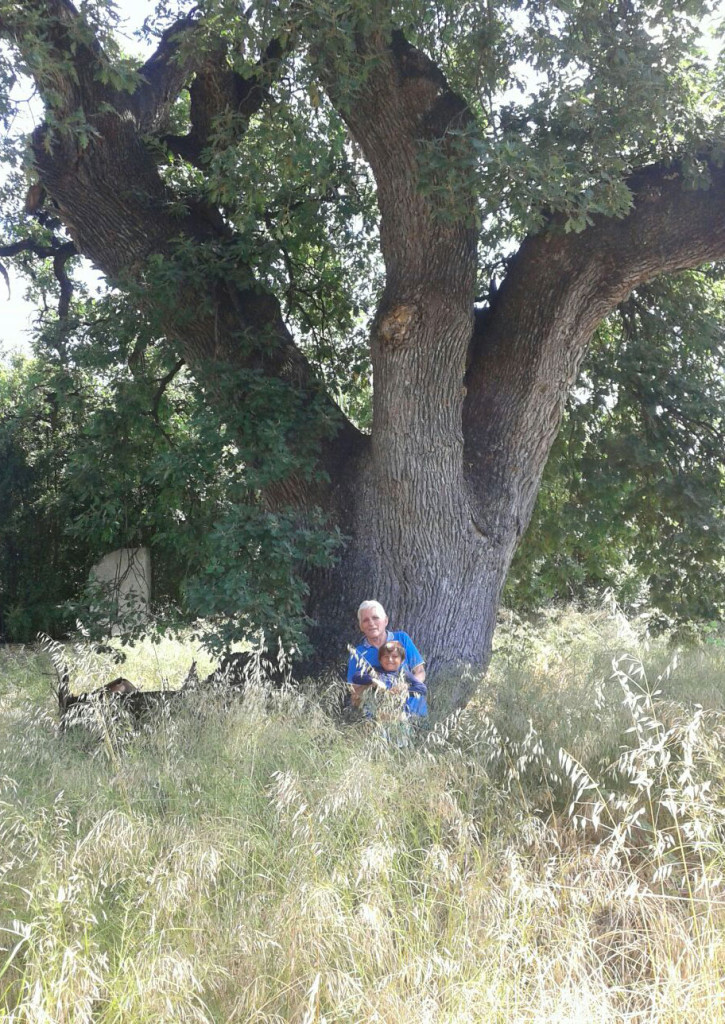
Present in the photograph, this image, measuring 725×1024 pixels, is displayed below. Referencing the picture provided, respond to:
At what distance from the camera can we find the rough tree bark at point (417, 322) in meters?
7.37

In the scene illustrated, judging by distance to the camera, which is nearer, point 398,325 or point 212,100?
point 398,325

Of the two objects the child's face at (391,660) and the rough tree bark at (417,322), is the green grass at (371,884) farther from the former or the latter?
the rough tree bark at (417,322)

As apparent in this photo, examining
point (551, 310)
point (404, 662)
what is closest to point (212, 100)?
point (551, 310)

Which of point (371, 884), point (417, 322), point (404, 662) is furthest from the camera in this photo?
point (417, 322)

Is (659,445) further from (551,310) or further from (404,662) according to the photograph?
(404,662)

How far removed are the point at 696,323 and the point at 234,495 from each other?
5.27m

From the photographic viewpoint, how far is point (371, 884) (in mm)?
3250

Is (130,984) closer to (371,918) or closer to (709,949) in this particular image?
(371,918)

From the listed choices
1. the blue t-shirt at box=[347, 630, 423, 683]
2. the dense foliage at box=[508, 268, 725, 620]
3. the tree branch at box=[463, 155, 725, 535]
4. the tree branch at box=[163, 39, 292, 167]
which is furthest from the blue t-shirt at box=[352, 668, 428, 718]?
the tree branch at box=[163, 39, 292, 167]

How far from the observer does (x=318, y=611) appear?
766 centimetres

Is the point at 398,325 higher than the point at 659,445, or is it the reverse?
the point at 398,325

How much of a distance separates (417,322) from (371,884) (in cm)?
507

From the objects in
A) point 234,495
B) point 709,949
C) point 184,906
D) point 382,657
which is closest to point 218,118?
point 234,495

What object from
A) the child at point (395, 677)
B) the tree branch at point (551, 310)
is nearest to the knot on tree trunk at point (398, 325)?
the tree branch at point (551, 310)
